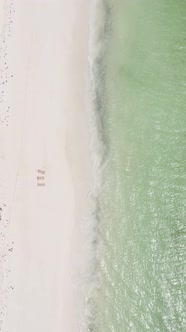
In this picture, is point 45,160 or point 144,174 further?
point 144,174

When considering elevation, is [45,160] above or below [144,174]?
above

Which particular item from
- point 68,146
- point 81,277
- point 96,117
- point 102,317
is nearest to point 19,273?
point 81,277

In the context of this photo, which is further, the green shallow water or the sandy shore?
the green shallow water

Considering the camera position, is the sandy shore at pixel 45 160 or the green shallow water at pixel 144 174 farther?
the green shallow water at pixel 144 174

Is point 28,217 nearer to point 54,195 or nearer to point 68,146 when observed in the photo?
point 54,195
